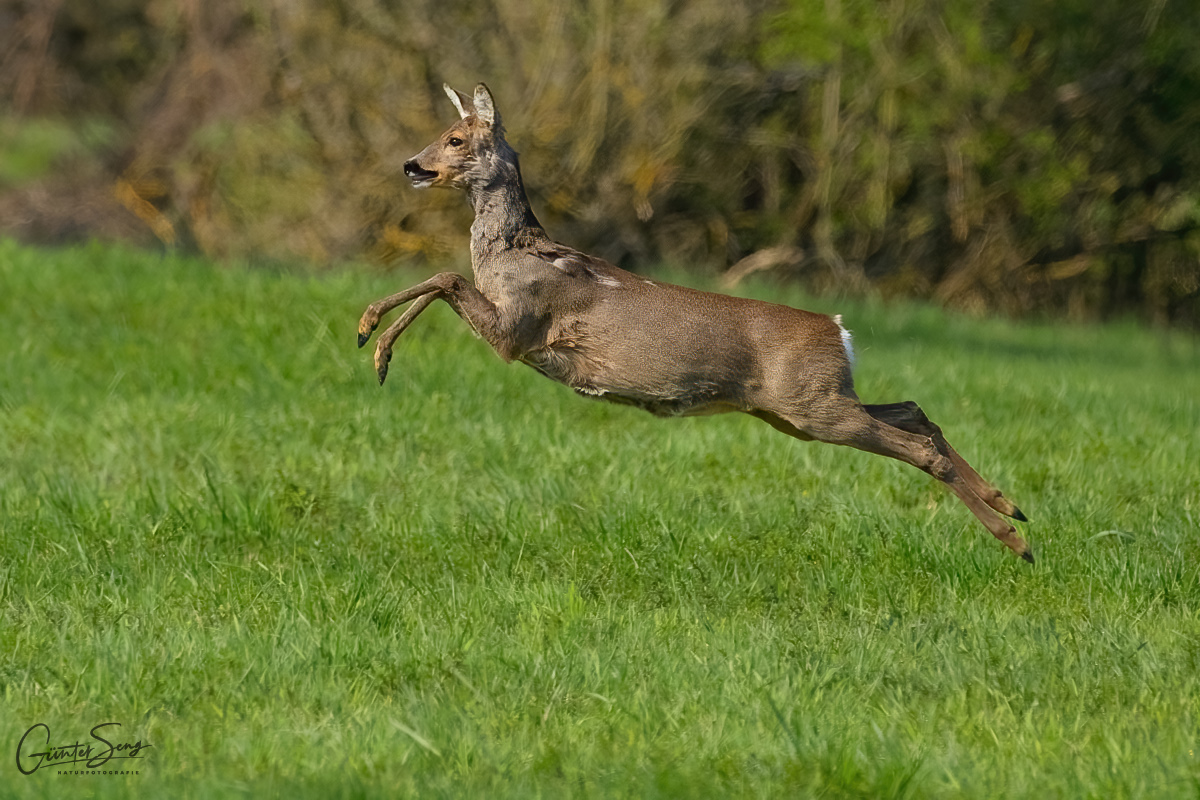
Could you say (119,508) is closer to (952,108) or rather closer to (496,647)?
(496,647)

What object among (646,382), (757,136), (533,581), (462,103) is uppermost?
(462,103)

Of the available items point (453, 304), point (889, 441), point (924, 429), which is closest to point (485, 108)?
point (453, 304)

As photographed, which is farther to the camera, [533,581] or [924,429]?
[924,429]

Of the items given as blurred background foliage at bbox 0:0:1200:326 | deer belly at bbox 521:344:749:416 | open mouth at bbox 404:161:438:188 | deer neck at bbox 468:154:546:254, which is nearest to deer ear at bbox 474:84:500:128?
deer neck at bbox 468:154:546:254

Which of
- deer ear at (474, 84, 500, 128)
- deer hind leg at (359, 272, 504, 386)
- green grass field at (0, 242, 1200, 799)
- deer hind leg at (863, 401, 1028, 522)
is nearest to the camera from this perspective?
green grass field at (0, 242, 1200, 799)

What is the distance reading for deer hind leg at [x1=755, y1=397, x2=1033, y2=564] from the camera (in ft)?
17.8

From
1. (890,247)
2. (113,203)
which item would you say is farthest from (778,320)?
(113,203)

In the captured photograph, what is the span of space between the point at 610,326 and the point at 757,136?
34.5 ft

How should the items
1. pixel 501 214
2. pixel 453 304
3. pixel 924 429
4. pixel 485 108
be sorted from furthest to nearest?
pixel 924 429 < pixel 485 108 < pixel 501 214 < pixel 453 304

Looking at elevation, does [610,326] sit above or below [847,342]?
above

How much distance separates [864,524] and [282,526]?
247 centimetres

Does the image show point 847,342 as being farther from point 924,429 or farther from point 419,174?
point 419,174

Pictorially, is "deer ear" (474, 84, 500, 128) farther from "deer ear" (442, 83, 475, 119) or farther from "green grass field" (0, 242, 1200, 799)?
"green grass field" (0, 242, 1200, 799)

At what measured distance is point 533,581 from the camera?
5.66 m
